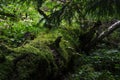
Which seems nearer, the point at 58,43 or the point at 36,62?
the point at 36,62

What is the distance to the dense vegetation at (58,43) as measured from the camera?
433cm

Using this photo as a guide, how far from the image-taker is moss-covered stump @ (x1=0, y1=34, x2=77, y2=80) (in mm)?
4176

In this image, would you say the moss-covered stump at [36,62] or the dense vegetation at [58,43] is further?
the dense vegetation at [58,43]

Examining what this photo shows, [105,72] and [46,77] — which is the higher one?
[46,77]

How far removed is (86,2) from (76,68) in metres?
3.45

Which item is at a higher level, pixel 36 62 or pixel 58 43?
pixel 58 43

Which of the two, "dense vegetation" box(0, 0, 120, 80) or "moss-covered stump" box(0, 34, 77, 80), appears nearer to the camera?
"moss-covered stump" box(0, 34, 77, 80)

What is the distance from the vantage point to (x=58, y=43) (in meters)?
5.96

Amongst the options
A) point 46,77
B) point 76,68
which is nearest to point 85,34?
point 76,68

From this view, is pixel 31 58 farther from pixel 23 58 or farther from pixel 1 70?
pixel 1 70

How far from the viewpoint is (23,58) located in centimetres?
447

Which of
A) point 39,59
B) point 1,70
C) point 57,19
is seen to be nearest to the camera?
point 1,70

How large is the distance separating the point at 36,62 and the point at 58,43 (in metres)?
1.42

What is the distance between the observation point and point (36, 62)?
466 cm
